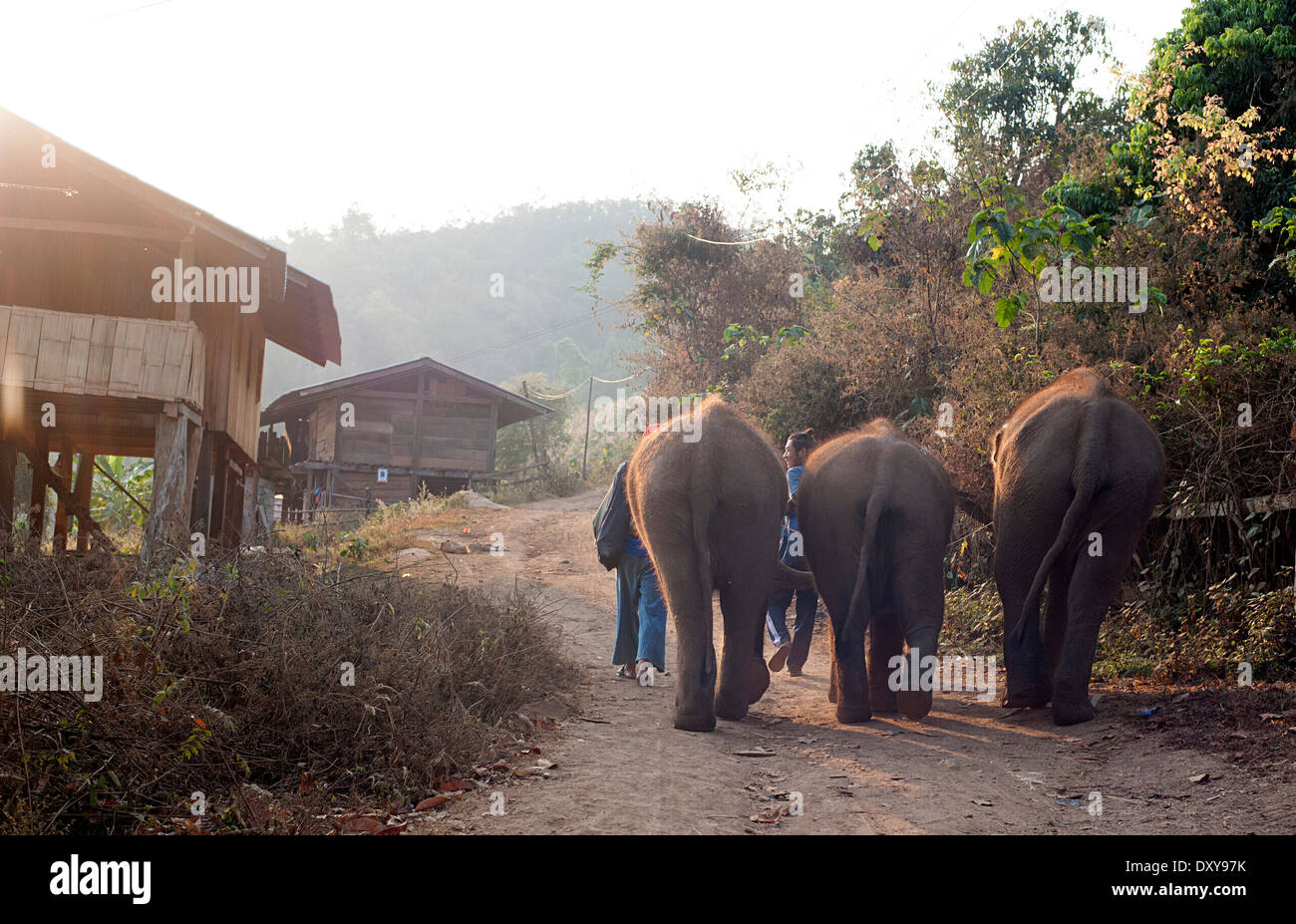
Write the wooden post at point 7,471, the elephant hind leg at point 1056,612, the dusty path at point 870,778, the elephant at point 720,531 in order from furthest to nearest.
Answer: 1. the wooden post at point 7,471
2. the elephant hind leg at point 1056,612
3. the elephant at point 720,531
4. the dusty path at point 870,778

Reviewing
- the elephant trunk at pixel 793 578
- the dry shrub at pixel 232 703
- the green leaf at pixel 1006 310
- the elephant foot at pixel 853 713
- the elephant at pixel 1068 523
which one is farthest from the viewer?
the green leaf at pixel 1006 310

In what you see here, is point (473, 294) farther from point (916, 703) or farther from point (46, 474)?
point (916, 703)

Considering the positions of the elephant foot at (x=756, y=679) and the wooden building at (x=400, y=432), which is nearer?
the elephant foot at (x=756, y=679)

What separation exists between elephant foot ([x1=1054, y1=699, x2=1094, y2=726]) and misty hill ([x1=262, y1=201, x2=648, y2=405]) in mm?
67806

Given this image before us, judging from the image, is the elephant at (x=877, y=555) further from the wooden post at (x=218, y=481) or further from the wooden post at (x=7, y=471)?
the wooden post at (x=7, y=471)

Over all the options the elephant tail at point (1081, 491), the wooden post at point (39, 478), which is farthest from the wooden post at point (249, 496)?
the elephant tail at point (1081, 491)

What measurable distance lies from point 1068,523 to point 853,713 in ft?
6.23

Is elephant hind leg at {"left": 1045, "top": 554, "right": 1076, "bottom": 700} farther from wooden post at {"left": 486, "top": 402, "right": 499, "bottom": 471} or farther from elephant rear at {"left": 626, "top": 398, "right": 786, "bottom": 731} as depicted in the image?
wooden post at {"left": 486, "top": 402, "right": 499, "bottom": 471}

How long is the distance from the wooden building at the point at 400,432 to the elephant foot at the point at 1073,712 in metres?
26.9

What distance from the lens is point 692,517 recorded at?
22.7 ft

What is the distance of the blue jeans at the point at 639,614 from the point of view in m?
8.21

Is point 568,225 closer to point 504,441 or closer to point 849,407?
point 504,441

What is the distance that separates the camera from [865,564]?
6980 millimetres
